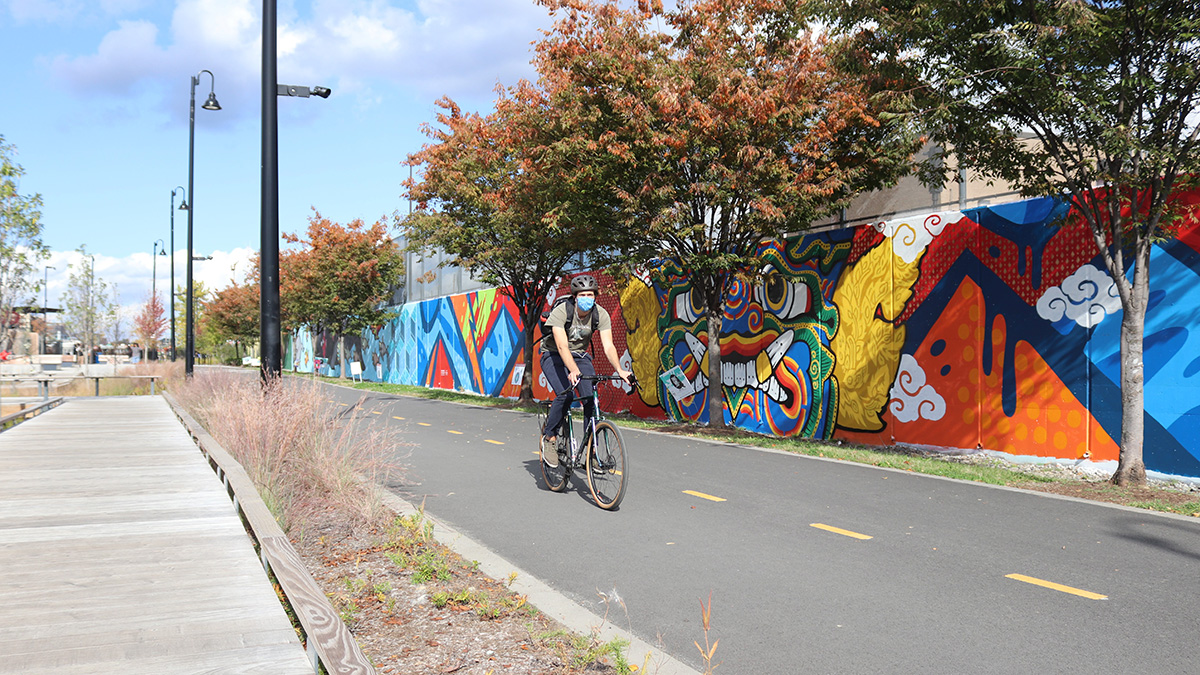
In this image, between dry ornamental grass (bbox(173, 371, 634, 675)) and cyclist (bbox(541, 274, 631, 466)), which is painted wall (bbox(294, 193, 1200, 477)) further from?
dry ornamental grass (bbox(173, 371, 634, 675))

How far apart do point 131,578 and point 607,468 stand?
12.8ft

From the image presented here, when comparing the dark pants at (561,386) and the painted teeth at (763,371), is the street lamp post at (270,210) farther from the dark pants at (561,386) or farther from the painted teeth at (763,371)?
the painted teeth at (763,371)

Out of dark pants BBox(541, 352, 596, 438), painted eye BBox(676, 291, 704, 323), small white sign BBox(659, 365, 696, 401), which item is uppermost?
painted eye BBox(676, 291, 704, 323)

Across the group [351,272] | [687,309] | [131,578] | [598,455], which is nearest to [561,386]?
[598,455]

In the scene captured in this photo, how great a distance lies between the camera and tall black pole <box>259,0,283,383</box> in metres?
9.03

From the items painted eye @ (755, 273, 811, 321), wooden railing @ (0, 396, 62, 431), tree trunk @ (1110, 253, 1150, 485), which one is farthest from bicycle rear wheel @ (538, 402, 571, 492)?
wooden railing @ (0, 396, 62, 431)

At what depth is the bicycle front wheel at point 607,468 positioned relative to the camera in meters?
7.16

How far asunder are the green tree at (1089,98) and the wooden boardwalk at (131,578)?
7.85 meters

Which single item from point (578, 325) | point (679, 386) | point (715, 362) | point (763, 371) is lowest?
point (679, 386)

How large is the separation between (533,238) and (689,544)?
14.1 metres

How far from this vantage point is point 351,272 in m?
39.2

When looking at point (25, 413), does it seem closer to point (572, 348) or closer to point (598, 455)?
point (572, 348)

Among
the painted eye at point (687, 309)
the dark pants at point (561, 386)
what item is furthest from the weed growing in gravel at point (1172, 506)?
the painted eye at point (687, 309)

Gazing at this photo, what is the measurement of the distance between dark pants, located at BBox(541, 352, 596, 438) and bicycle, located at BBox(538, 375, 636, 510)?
57mm
